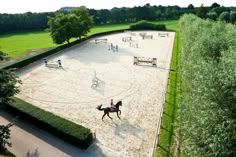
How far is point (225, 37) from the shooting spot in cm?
1420

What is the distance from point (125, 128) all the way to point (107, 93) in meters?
6.76

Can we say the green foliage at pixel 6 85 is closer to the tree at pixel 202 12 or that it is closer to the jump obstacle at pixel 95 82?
the jump obstacle at pixel 95 82

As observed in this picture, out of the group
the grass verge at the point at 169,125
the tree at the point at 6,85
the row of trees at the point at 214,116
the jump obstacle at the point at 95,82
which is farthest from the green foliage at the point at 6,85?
the row of trees at the point at 214,116

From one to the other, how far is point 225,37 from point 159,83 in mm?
12189

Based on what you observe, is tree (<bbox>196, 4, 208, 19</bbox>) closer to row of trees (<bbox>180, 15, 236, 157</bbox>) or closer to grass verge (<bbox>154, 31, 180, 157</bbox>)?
grass verge (<bbox>154, 31, 180, 157</bbox>)

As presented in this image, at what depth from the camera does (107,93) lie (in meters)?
23.3

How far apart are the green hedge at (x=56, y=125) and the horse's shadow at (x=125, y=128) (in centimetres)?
221

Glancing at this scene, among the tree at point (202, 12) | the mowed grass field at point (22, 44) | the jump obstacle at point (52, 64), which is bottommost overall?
the jump obstacle at point (52, 64)

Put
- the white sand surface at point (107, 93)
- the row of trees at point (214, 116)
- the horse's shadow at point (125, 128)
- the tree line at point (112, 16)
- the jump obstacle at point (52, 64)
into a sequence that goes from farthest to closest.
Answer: the tree line at point (112, 16) < the jump obstacle at point (52, 64) < the horse's shadow at point (125, 128) < the white sand surface at point (107, 93) < the row of trees at point (214, 116)

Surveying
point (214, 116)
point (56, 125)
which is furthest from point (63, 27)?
point (214, 116)

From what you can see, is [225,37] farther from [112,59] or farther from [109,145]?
[112,59]

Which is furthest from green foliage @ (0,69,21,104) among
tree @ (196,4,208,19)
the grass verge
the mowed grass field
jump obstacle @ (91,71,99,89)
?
tree @ (196,4,208,19)

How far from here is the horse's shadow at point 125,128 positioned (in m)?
16.5

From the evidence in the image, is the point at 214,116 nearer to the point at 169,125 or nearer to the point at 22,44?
the point at 169,125
